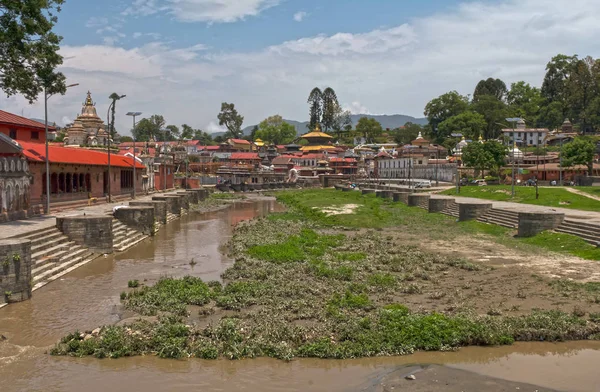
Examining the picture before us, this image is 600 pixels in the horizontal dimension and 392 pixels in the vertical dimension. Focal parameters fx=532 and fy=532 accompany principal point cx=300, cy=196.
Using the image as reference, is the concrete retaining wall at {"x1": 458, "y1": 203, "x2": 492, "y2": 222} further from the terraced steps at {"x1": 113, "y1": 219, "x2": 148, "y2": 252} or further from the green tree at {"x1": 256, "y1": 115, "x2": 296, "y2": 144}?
the green tree at {"x1": 256, "y1": 115, "x2": 296, "y2": 144}

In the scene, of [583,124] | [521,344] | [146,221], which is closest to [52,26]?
[146,221]

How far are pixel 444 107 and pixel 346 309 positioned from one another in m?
128

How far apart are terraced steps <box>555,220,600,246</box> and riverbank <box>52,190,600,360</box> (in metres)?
4.50

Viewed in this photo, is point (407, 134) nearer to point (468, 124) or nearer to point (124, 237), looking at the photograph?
point (468, 124)

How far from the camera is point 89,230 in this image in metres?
25.8

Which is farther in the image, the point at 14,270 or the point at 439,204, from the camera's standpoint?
the point at 439,204

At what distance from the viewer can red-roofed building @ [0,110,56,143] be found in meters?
37.2

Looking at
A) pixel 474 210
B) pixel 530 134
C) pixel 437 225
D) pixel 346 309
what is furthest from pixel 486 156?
pixel 346 309

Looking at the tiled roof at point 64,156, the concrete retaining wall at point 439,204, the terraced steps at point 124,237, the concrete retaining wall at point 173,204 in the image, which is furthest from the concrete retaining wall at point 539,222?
the concrete retaining wall at point 173,204

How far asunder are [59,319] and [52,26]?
809 inches

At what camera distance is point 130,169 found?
55.8 meters

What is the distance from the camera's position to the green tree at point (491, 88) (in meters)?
149

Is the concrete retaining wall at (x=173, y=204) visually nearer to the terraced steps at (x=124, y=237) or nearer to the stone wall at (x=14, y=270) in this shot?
the terraced steps at (x=124, y=237)

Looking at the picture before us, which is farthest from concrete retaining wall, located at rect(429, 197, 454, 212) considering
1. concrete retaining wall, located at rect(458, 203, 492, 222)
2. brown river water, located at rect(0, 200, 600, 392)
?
brown river water, located at rect(0, 200, 600, 392)
